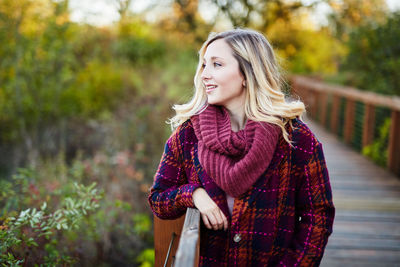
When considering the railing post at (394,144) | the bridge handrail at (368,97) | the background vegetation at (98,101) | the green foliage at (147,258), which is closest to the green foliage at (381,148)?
the background vegetation at (98,101)

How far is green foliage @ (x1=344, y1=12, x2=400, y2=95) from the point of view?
312 inches

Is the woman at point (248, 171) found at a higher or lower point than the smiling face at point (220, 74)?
lower

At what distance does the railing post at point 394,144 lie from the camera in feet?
19.6

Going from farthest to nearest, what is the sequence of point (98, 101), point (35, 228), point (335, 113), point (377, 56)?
1. point (335, 113)
2. point (98, 101)
3. point (377, 56)
4. point (35, 228)

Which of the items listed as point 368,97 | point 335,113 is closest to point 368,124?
point 368,97

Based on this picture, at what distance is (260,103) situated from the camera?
1.78 metres

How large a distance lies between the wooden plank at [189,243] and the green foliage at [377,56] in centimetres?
724

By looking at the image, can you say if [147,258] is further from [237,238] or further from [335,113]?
[335,113]

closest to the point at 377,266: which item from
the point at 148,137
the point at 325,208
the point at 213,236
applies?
the point at 325,208

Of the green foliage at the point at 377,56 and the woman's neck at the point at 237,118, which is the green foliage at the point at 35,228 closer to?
the woman's neck at the point at 237,118

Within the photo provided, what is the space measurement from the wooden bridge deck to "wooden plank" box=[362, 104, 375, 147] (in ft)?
1.90

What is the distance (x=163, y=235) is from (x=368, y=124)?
6233 mm

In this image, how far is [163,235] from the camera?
1909mm

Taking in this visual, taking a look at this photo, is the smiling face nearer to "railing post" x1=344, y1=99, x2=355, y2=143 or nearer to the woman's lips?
the woman's lips
